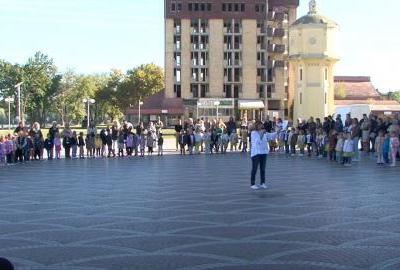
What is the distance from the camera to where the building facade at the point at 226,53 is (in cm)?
9106

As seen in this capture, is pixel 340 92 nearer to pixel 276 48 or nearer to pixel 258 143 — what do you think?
pixel 276 48

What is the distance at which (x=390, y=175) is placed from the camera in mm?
19984

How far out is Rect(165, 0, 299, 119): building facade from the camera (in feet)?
299

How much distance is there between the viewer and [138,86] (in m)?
109

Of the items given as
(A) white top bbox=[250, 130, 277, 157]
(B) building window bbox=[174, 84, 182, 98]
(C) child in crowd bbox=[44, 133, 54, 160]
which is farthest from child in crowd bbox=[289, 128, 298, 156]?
(B) building window bbox=[174, 84, 182, 98]

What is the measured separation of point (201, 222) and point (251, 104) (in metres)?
78.8

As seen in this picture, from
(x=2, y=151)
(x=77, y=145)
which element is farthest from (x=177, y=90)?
(x=2, y=151)

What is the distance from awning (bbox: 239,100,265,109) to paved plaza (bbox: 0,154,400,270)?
223 ft

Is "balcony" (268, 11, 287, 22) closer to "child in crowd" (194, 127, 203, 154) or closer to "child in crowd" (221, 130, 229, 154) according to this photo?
"child in crowd" (221, 130, 229, 154)

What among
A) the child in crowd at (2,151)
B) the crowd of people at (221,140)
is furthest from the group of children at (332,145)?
the child in crowd at (2,151)

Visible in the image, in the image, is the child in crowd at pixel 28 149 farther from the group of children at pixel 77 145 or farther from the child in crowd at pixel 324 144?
the child in crowd at pixel 324 144

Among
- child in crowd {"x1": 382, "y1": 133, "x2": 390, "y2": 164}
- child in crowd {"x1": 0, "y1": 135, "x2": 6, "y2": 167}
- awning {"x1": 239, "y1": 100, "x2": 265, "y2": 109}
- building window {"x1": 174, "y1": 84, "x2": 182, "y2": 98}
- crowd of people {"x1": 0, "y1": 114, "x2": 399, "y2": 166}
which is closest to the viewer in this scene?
child in crowd {"x1": 382, "y1": 133, "x2": 390, "y2": 164}

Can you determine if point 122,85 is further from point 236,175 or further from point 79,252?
point 79,252

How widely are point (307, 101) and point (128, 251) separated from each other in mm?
66955
